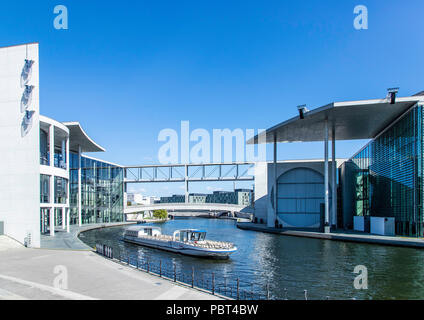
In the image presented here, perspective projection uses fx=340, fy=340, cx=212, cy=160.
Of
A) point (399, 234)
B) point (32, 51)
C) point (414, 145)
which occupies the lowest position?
point (399, 234)

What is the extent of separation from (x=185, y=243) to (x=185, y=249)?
59 centimetres

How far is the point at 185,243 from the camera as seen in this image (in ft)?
111

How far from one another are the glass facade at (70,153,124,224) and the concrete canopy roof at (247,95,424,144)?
32.8 meters

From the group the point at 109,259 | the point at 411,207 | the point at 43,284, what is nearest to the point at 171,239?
the point at 109,259

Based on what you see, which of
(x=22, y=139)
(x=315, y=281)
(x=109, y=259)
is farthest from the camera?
(x=22, y=139)

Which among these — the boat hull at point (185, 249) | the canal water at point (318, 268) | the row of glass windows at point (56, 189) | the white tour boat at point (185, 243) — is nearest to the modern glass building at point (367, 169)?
the canal water at point (318, 268)

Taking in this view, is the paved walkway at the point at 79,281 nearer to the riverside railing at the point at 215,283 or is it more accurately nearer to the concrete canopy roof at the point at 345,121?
the riverside railing at the point at 215,283

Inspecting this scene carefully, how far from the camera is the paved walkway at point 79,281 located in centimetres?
1397

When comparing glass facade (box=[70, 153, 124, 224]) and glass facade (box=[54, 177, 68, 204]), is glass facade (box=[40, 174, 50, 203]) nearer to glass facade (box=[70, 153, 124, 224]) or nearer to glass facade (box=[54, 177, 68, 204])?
glass facade (box=[54, 177, 68, 204])

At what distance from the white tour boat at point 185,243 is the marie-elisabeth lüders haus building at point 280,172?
34.4 feet
